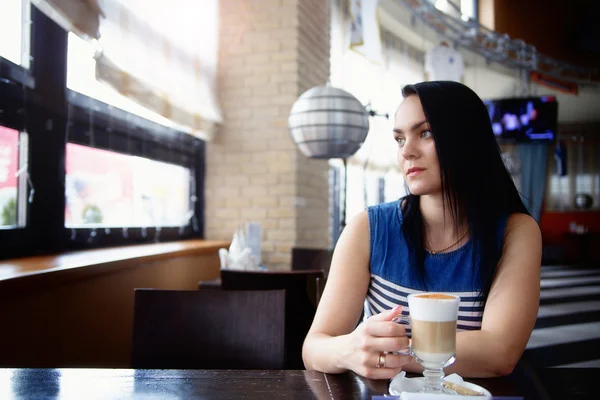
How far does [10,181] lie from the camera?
215 centimetres

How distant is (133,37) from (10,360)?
5.97 feet

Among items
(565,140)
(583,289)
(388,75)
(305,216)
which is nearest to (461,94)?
(305,216)

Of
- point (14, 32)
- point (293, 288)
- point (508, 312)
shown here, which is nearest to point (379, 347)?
point (508, 312)

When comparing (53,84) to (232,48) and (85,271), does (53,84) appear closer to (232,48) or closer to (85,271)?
(85,271)

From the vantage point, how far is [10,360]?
5.53ft

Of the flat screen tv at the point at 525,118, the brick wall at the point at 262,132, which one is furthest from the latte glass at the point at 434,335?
the flat screen tv at the point at 525,118

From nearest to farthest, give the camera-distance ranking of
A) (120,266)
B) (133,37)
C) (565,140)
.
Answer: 1. (120,266)
2. (133,37)
3. (565,140)

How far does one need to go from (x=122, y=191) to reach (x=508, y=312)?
2464 mm

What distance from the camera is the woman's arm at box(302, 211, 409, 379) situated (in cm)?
93

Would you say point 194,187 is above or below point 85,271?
above

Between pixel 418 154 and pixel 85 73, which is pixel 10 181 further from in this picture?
pixel 418 154

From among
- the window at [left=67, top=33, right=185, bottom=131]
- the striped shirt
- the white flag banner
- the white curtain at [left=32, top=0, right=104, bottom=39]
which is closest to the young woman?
the striped shirt

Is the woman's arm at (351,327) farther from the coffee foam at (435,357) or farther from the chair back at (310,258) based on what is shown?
the chair back at (310,258)

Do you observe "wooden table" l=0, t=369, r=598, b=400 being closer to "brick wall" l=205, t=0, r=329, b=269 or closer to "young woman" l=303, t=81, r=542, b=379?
"young woman" l=303, t=81, r=542, b=379
